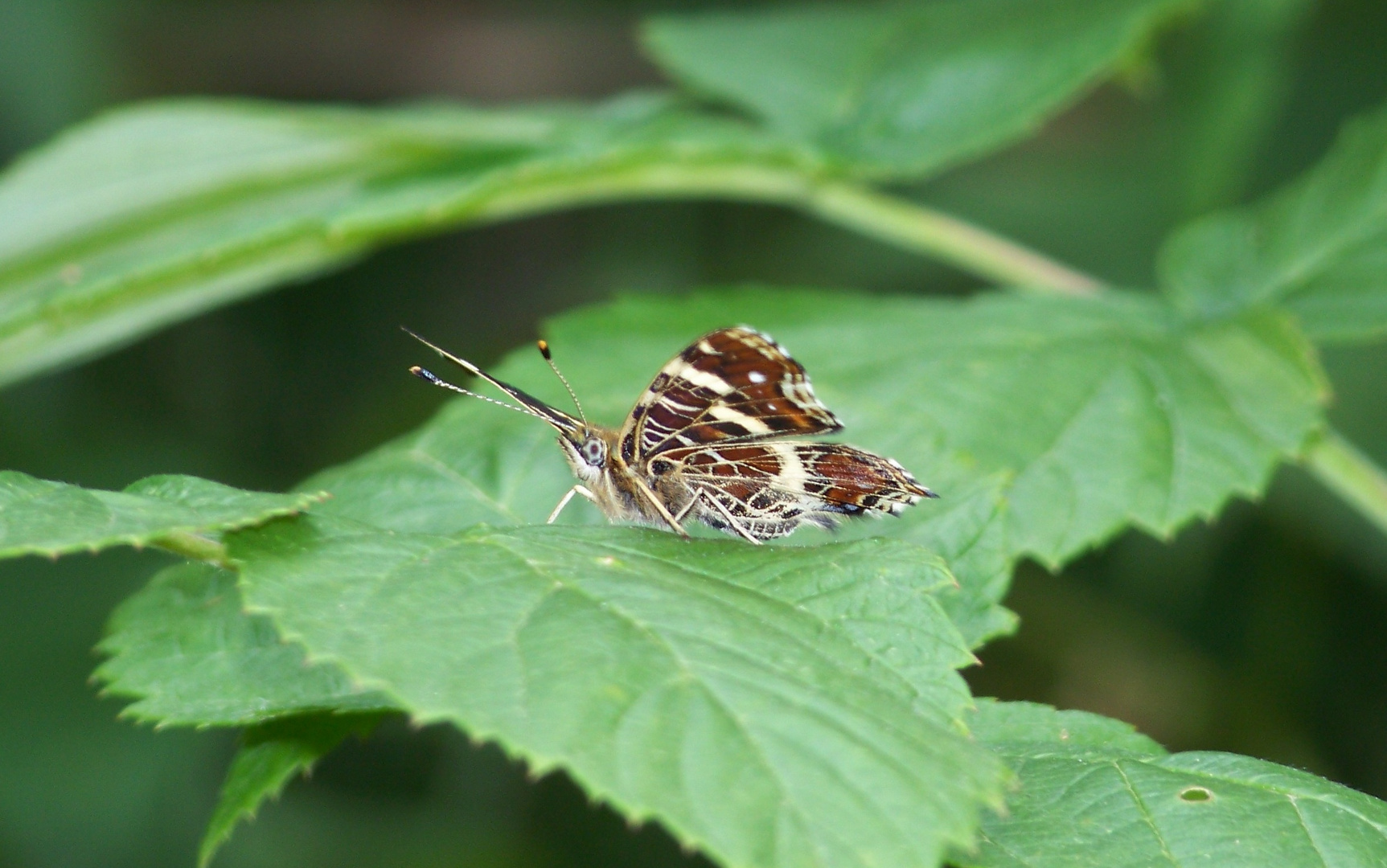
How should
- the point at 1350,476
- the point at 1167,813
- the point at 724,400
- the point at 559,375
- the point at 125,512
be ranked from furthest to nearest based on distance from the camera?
the point at 1350,476
the point at 559,375
the point at 724,400
the point at 1167,813
the point at 125,512

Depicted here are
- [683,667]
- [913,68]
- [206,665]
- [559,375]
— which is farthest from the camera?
[913,68]

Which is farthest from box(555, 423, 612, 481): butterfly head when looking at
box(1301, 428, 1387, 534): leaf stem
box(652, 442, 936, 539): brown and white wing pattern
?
box(1301, 428, 1387, 534): leaf stem

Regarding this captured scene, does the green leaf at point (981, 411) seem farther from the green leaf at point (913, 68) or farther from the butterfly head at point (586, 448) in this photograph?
the green leaf at point (913, 68)

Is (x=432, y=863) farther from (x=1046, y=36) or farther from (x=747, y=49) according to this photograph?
(x=1046, y=36)

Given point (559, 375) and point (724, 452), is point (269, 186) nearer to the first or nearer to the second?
point (559, 375)

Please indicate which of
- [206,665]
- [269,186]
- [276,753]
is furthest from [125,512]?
[269,186]

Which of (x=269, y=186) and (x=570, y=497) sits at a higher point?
(x=269, y=186)

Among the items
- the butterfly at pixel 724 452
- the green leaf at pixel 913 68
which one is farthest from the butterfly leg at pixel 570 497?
the green leaf at pixel 913 68
